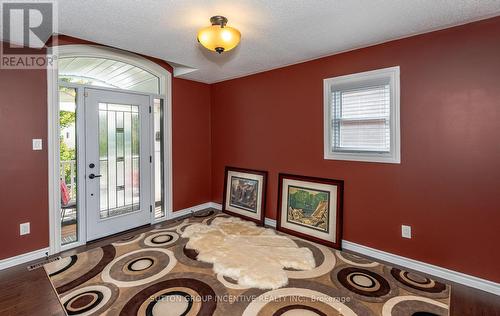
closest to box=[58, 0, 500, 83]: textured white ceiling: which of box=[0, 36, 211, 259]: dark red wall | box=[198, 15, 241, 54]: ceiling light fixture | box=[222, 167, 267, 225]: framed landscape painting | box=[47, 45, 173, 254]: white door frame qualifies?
box=[198, 15, 241, 54]: ceiling light fixture

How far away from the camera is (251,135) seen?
13.8 feet

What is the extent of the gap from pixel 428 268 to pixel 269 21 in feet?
9.76

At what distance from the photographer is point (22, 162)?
2770mm

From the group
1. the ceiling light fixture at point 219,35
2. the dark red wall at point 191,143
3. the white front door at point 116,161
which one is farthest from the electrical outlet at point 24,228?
the ceiling light fixture at point 219,35

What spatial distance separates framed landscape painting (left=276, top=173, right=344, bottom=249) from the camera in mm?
3152

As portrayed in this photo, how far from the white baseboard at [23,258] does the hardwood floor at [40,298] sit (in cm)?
11

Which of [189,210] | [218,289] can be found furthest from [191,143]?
[218,289]

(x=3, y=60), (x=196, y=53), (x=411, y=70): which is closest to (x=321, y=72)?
(x=411, y=70)

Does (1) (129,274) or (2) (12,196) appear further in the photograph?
(2) (12,196)

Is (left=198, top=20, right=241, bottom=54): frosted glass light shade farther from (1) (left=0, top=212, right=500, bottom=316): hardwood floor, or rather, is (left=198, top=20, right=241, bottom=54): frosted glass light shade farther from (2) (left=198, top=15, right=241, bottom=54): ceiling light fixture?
(1) (left=0, top=212, right=500, bottom=316): hardwood floor

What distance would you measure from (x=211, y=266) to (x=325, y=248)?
4.65 ft

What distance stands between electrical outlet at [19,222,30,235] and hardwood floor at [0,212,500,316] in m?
0.41

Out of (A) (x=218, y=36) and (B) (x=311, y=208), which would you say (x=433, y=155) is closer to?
(B) (x=311, y=208)

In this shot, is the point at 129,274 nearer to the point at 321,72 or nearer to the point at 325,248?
the point at 325,248
